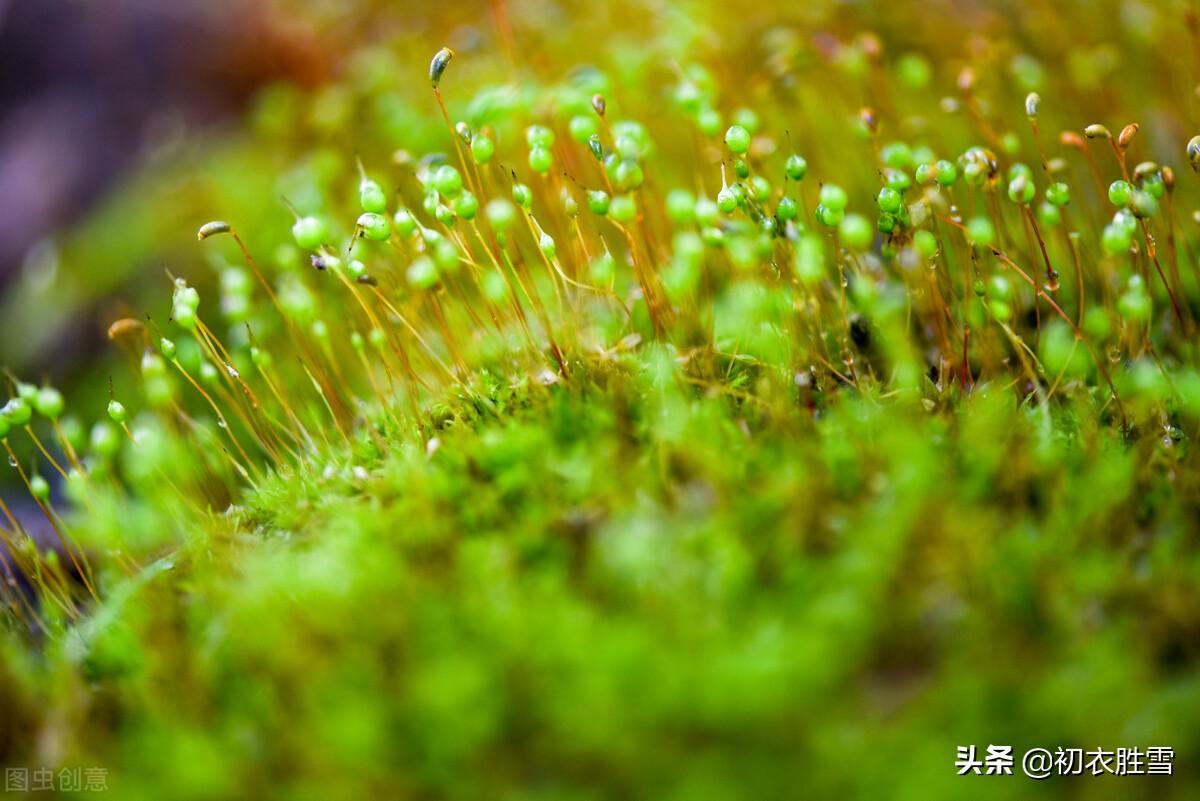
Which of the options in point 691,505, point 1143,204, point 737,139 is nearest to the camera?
point 691,505

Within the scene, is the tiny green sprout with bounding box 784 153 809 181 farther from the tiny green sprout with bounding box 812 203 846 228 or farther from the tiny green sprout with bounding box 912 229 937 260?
the tiny green sprout with bounding box 912 229 937 260

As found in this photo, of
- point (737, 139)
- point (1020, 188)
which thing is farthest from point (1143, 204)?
point (737, 139)

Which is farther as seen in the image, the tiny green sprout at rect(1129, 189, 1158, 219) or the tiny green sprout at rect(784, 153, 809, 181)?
the tiny green sprout at rect(784, 153, 809, 181)

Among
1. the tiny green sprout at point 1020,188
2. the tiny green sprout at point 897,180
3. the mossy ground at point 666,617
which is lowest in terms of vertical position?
the mossy ground at point 666,617

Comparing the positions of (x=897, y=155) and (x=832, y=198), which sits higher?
(x=897, y=155)

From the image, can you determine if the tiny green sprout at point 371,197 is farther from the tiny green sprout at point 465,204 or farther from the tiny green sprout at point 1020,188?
the tiny green sprout at point 1020,188

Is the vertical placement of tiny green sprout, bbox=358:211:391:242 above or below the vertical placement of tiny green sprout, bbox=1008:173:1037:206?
below

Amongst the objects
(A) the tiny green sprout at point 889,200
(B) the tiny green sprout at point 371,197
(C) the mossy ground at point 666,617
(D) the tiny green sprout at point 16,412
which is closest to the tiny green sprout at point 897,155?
(A) the tiny green sprout at point 889,200

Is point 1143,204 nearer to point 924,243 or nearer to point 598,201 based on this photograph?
point 924,243

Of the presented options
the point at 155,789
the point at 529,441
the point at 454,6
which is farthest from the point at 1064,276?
the point at 454,6

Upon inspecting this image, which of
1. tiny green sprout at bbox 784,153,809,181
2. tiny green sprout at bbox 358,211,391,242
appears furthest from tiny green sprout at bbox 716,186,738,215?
tiny green sprout at bbox 358,211,391,242

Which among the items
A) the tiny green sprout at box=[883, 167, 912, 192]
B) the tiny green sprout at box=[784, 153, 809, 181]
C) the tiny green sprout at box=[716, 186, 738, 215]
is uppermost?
the tiny green sprout at box=[784, 153, 809, 181]
